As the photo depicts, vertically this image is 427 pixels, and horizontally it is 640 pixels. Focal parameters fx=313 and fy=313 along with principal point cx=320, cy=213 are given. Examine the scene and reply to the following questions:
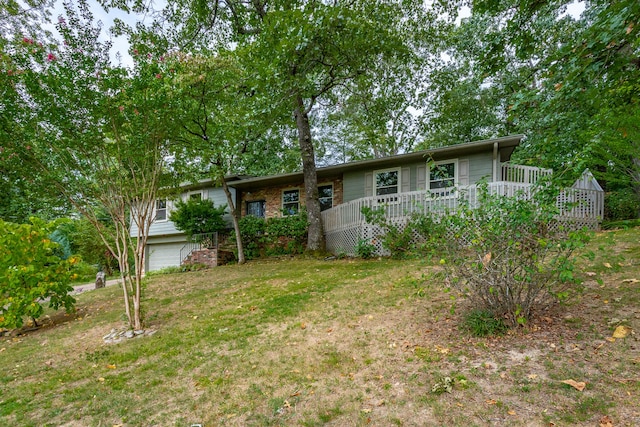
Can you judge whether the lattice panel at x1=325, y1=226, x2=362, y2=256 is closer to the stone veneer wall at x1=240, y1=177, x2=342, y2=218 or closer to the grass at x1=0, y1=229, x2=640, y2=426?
the stone veneer wall at x1=240, y1=177, x2=342, y2=218

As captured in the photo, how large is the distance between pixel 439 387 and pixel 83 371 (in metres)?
4.26

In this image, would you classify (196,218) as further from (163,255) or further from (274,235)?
(163,255)

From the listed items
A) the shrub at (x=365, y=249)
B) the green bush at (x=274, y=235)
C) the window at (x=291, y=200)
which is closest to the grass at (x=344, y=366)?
the shrub at (x=365, y=249)

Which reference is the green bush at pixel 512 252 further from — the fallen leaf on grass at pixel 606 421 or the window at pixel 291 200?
the window at pixel 291 200

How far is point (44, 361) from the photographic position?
452cm

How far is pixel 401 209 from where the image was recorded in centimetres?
948

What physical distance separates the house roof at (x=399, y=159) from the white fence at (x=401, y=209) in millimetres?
1239

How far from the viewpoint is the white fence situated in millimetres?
8711

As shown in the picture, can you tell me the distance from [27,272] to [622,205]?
1538cm

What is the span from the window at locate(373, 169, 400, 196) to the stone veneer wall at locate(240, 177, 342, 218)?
1.56 metres

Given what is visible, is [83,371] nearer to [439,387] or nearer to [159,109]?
[159,109]

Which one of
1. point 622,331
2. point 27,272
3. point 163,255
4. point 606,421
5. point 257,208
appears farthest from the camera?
point 163,255

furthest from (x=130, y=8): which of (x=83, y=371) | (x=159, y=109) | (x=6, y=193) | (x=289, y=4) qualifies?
(x=83, y=371)

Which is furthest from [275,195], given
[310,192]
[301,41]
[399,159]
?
[301,41]
